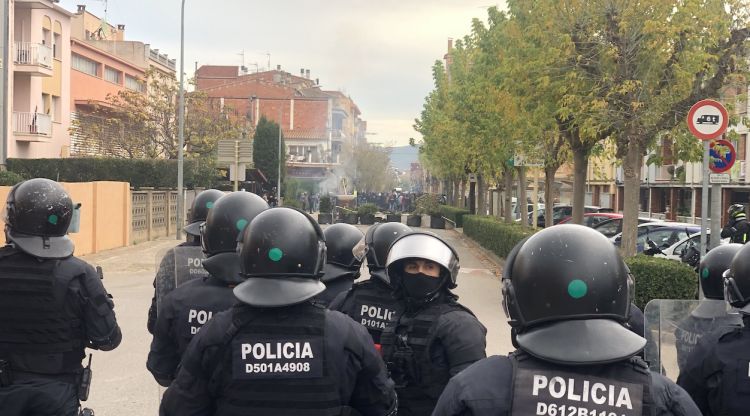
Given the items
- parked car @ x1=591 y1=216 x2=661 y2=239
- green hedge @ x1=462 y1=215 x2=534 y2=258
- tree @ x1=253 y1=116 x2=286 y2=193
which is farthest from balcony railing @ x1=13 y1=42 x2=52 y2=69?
tree @ x1=253 y1=116 x2=286 y2=193

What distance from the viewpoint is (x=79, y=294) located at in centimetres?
434

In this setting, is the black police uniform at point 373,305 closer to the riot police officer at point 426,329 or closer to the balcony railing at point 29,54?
the riot police officer at point 426,329

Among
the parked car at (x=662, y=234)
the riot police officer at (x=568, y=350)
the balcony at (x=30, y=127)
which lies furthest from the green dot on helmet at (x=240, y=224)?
the balcony at (x=30, y=127)

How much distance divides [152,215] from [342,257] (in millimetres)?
22908

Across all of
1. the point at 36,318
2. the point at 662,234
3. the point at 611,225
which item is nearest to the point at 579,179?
the point at 662,234

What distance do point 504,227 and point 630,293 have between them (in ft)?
65.7

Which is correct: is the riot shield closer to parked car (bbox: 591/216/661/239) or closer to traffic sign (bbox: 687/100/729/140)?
traffic sign (bbox: 687/100/729/140)

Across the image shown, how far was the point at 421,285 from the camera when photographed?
371 centimetres

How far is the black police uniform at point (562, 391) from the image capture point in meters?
2.03

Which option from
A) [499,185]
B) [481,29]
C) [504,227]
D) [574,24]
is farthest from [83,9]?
[574,24]

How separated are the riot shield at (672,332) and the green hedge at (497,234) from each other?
43.6 ft

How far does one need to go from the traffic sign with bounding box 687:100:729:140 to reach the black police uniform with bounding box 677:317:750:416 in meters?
7.75

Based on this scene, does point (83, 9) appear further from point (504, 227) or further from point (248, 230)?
point (248, 230)

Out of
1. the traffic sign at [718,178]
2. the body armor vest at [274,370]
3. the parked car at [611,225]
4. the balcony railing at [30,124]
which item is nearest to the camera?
the body armor vest at [274,370]
